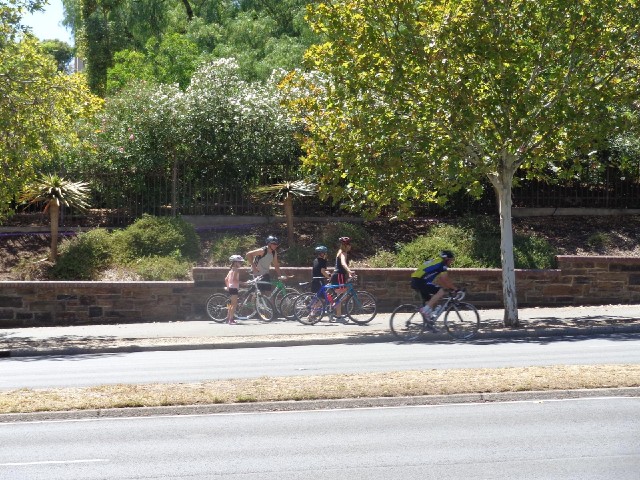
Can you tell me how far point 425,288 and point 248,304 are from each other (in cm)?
468

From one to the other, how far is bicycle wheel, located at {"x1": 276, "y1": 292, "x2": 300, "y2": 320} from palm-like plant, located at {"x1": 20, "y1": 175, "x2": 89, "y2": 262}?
5.86m

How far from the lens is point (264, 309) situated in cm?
2022

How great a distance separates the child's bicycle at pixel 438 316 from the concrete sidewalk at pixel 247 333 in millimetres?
259

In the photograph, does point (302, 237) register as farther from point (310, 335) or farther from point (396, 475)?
point (396, 475)

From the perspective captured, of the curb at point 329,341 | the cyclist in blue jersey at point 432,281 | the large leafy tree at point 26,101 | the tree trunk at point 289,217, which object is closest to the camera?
the curb at point 329,341

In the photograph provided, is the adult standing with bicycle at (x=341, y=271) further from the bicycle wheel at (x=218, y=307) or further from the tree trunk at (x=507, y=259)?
the tree trunk at (x=507, y=259)

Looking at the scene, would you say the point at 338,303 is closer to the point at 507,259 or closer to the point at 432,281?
the point at 432,281

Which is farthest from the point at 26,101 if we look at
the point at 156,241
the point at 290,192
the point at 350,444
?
the point at 350,444

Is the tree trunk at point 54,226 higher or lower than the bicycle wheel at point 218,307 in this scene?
higher

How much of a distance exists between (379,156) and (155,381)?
23.9 ft

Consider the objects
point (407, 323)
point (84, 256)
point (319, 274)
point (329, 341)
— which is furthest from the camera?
point (84, 256)

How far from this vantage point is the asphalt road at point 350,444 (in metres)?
7.64

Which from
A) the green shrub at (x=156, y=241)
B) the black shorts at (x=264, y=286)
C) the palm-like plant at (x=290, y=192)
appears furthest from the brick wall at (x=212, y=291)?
the palm-like plant at (x=290, y=192)

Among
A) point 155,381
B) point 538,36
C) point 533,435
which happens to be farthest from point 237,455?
point 538,36
